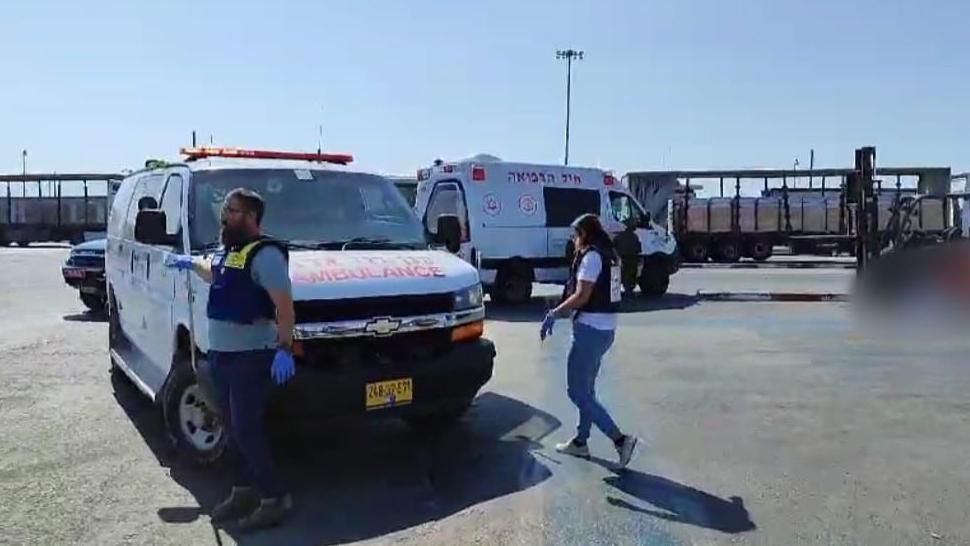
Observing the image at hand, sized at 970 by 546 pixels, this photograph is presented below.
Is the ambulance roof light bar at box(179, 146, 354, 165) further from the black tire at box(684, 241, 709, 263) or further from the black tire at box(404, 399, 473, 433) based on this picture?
the black tire at box(684, 241, 709, 263)

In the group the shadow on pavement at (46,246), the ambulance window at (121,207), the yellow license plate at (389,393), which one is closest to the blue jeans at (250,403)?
the yellow license plate at (389,393)

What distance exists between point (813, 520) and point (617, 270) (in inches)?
84.7

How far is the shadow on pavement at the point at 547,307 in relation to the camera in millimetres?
15672

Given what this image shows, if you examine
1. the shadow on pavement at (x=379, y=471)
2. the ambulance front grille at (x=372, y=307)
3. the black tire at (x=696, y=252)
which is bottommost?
the shadow on pavement at (x=379, y=471)

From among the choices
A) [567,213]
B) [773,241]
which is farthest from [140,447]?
[773,241]

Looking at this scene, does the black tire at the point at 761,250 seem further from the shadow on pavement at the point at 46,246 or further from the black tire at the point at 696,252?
the shadow on pavement at the point at 46,246

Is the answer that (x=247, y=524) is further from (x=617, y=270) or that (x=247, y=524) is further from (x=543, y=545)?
(x=617, y=270)

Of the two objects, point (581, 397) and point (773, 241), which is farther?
point (773, 241)

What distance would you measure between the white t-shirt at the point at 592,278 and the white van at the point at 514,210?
982cm

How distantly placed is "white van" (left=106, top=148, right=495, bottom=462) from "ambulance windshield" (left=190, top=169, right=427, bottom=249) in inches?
0.4

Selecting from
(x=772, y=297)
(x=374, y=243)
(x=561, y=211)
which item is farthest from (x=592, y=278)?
(x=772, y=297)

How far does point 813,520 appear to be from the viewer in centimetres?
528

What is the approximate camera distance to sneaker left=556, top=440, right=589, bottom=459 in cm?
668

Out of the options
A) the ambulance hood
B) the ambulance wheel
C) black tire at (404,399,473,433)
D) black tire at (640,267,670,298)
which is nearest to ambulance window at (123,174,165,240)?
the ambulance hood
